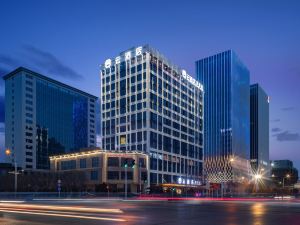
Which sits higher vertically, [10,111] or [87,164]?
[10,111]

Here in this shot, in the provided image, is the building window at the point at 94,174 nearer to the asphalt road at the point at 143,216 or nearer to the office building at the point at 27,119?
the office building at the point at 27,119

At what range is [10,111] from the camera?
17462cm

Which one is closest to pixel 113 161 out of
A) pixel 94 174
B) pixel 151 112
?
pixel 94 174

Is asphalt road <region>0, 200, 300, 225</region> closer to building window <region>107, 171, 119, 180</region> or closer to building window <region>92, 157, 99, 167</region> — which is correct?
building window <region>107, 171, 119, 180</region>

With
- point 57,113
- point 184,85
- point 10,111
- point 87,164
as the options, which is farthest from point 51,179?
point 57,113

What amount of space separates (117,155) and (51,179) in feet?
66.8

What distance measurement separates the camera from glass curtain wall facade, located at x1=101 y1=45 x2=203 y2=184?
122312 millimetres

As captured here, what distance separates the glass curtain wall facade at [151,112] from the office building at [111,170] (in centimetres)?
721

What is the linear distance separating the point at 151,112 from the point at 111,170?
25.2m

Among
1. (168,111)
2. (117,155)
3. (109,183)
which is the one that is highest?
(168,111)

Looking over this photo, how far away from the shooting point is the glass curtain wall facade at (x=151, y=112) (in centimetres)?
12231

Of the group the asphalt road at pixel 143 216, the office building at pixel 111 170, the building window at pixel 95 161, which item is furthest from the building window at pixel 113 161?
the asphalt road at pixel 143 216

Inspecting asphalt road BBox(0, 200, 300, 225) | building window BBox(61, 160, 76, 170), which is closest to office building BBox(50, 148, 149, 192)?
building window BBox(61, 160, 76, 170)

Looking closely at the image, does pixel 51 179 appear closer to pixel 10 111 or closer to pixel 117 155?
pixel 117 155
